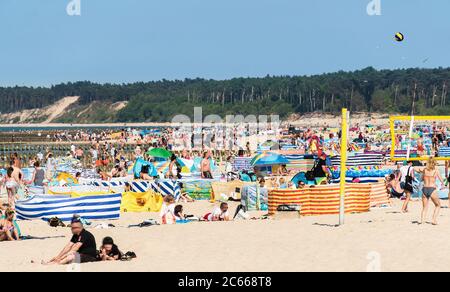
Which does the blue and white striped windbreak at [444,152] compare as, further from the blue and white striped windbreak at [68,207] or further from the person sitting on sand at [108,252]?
the person sitting on sand at [108,252]

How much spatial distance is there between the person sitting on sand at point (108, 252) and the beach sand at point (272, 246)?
0.71 feet

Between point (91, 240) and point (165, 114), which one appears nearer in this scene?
point (91, 240)

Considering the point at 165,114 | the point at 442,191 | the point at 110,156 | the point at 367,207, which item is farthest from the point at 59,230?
the point at 165,114

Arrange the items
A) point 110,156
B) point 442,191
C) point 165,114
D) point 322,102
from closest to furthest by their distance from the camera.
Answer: point 442,191
point 110,156
point 322,102
point 165,114

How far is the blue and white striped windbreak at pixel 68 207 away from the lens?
14227 millimetres

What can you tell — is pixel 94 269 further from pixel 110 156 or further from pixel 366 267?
pixel 110 156

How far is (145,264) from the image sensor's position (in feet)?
31.4

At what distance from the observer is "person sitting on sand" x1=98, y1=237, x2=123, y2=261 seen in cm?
988

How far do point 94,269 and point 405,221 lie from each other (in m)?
5.05

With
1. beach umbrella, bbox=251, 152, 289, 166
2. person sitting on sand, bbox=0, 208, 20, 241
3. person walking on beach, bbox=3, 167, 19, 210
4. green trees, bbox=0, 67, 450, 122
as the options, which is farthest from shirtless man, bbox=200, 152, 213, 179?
green trees, bbox=0, 67, 450, 122

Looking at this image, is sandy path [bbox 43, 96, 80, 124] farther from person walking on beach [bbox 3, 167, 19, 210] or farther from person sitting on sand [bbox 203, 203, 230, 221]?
person sitting on sand [bbox 203, 203, 230, 221]

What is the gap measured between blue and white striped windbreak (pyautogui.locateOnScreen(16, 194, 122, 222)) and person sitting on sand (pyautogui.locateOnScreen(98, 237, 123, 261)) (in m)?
4.43

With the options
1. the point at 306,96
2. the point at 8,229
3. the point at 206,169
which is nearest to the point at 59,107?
the point at 306,96
